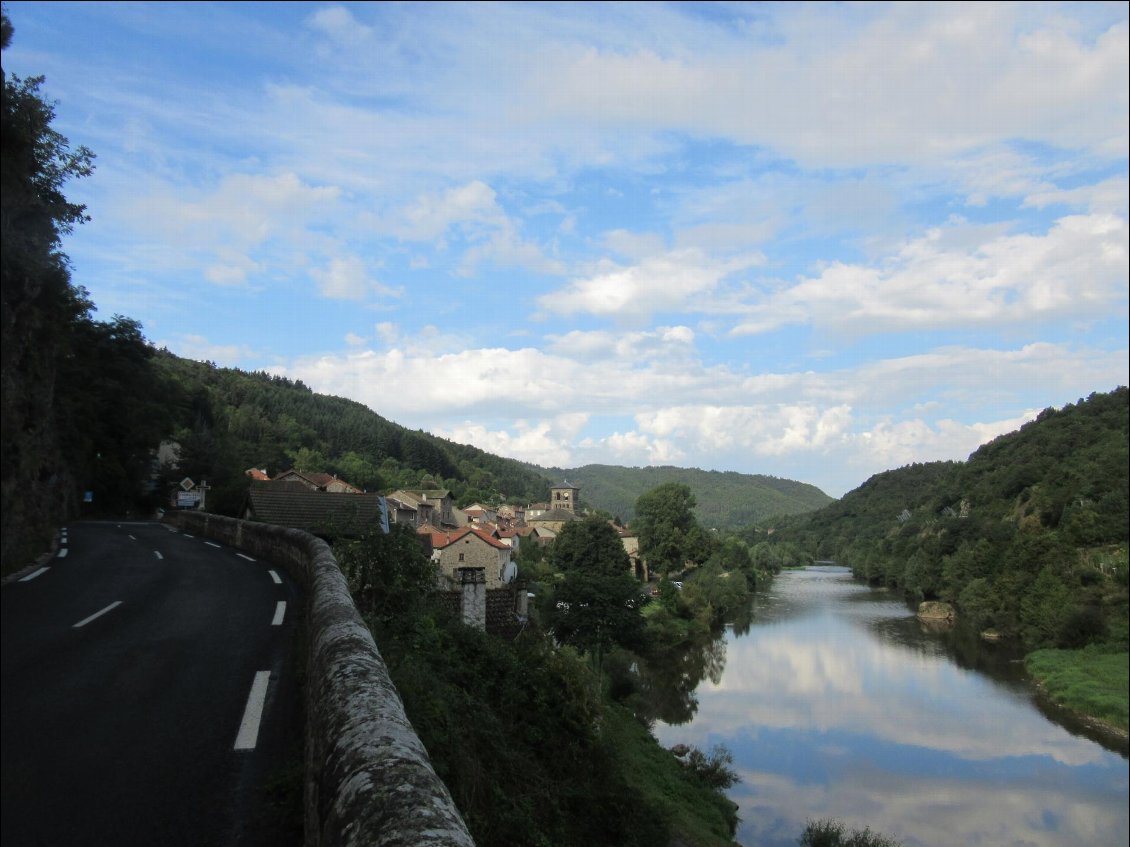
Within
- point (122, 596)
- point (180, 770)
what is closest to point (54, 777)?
point (180, 770)

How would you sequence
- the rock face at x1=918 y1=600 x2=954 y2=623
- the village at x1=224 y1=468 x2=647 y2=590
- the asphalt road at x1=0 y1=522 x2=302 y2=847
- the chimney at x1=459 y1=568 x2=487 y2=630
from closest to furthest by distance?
1. the asphalt road at x1=0 y1=522 x2=302 y2=847
2. the rock face at x1=918 y1=600 x2=954 y2=623
3. the village at x1=224 y1=468 x2=647 y2=590
4. the chimney at x1=459 y1=568 x2=487 y2=630

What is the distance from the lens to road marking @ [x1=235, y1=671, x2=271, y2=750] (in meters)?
5.65

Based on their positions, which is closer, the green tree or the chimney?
the green tree

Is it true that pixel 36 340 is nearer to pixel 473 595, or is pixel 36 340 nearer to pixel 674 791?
pixel 473 595

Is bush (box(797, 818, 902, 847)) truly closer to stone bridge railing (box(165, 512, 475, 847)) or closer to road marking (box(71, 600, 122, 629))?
road marking (box(71, 600, 122, 629))

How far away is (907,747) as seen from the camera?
2875 centimetres

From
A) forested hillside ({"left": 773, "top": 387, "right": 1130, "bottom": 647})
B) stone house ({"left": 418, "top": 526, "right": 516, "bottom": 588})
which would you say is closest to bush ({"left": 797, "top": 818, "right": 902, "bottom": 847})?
forested hillside ({"left": 773, "top": 387, "right": 1130, "bottom": 647})

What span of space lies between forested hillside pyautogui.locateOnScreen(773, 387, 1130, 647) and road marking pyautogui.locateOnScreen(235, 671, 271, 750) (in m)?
6.56

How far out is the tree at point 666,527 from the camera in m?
85.5

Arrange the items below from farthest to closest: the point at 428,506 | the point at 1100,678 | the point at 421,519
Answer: the point at 428,506 < the point at 421,519 < the point at 1100,678

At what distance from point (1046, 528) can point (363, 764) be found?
257 inches

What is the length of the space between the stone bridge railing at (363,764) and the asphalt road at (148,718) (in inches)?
29.5

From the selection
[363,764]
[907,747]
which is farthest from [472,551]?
[363,764]

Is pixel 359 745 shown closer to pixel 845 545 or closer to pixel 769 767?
pixel 769 767
